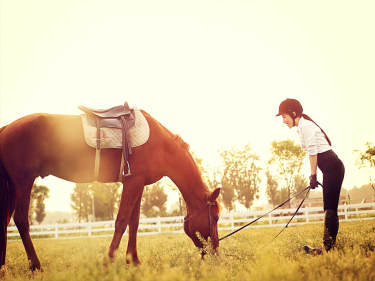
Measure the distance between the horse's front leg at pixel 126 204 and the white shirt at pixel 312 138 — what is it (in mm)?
2638

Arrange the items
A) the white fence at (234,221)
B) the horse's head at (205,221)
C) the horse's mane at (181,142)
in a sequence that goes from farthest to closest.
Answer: the white fence at (234,221) → the horse's mane at (181,142) → the horse's head at (205,221)

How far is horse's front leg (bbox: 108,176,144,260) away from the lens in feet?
14.0

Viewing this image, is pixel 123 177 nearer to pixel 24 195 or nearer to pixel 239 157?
pixel 24 195

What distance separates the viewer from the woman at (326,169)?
4.55 metres

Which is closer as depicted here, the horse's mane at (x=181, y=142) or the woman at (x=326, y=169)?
the woman at (x=326, y=169)

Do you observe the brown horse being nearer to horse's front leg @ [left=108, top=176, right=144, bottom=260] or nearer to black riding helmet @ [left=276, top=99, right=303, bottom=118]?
horse's front leg @ [left=108, top=176, right=144, bottom=260]

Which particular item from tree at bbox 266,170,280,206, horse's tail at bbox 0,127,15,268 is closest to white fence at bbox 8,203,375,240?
horse's tail at bbox 0,127,15,268

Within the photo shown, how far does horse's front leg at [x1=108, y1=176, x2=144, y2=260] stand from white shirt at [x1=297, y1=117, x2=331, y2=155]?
8.66ft

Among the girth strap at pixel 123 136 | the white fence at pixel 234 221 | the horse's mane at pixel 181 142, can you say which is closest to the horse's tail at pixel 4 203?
the girth strap at pixel 123 136

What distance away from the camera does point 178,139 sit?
17.4 ft

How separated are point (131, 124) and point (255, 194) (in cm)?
4418

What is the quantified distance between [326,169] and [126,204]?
121 inches

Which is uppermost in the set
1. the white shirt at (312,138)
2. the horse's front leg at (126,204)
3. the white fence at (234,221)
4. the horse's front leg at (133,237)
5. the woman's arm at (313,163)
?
the white shirt at (312,138)

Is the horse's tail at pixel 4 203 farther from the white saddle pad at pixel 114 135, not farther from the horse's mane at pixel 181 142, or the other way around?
the horse's mane at pixel 181 142
